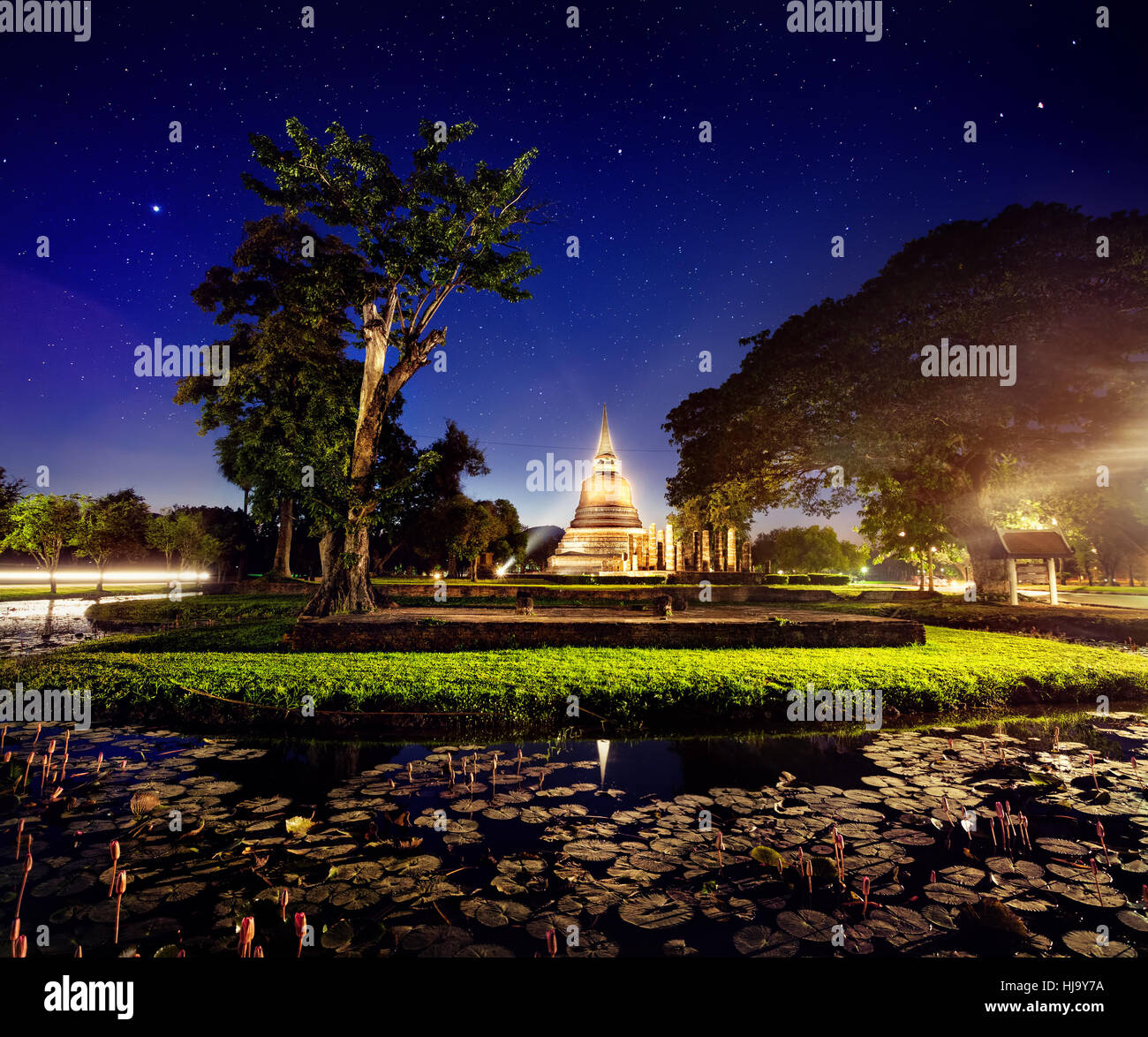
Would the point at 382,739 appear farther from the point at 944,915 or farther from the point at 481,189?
the point at 481,189

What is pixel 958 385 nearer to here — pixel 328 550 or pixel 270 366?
pixel 328 550

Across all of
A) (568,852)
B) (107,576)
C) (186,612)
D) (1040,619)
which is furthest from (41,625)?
(107,576)

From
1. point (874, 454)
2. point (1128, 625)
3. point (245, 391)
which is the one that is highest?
point (245, 391)

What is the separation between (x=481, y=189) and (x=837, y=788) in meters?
14.3

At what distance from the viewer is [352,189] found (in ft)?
42.0

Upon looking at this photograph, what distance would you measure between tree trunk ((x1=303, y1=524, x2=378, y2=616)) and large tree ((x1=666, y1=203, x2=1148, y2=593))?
11.2 meters

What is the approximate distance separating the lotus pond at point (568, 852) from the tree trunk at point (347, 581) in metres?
6.58

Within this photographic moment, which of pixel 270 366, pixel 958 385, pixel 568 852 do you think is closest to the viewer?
pixel 568 852

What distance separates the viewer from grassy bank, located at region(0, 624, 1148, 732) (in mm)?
6879

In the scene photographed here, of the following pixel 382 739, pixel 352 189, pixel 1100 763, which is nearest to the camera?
pixel 1100 763

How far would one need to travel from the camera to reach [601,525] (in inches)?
2442

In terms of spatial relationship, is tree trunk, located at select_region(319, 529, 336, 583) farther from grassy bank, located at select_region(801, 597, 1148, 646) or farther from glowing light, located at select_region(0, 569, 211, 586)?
glowing light, located at select_region(0, 569, 211, 586)

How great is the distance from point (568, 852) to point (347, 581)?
415 inches
